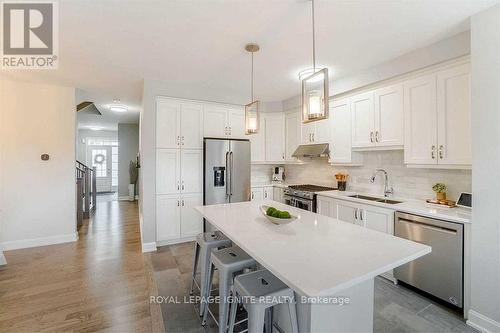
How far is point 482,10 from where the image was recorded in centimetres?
196


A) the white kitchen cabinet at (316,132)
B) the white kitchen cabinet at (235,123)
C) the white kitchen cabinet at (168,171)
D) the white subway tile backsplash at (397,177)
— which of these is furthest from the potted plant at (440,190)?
the white kitchen cabinet at (168,171)

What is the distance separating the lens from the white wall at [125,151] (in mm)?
8203

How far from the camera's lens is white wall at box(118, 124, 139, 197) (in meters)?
8.20

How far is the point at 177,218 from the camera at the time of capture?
3.98 metres

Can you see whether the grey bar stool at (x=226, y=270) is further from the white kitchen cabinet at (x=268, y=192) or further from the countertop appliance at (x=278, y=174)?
the countertop appliance at (x=278, y=174)

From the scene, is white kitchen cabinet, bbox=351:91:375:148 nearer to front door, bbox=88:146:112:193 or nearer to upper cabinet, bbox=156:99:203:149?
upper cabinet, bbox=156:99:203:149

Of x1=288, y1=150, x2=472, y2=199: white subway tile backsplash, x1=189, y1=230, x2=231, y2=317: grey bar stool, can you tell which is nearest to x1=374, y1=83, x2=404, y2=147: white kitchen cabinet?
x1=288, y1=150, x2=472, y2=199: white subway tile backsplash

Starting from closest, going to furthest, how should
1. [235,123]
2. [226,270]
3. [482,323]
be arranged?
1. [226,270]
2. [482,323]
3. [235,123]

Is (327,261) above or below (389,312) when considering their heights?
above

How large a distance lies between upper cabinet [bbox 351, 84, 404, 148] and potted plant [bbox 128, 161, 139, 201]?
7.17 metres

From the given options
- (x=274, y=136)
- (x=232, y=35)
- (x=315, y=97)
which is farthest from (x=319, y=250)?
(x=274, y=136)

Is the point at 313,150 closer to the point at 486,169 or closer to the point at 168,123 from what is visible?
the point at 486,169

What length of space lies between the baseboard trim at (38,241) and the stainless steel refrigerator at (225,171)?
7.69 feet

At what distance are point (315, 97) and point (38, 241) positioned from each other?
4811 millimetres
